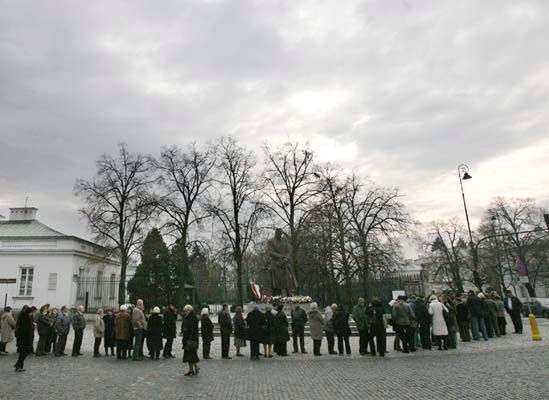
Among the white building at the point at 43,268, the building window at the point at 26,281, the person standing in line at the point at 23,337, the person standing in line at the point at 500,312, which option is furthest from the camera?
the building window at the point at 26,281

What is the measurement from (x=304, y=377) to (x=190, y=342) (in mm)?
2855

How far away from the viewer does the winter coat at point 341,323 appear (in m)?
13.1

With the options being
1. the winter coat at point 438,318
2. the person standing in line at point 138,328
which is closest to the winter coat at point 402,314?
the winter coat at point 438,318

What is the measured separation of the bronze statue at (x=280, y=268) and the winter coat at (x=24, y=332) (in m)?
12.4

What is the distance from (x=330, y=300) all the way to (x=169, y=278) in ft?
42.2

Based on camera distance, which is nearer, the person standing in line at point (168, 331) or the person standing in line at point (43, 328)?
the person standing in line at point (168, 331)

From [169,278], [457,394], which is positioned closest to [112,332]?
[457,394]

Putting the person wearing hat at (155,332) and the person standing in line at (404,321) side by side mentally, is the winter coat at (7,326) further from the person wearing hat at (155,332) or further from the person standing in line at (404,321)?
the person standing in line at (404,321)

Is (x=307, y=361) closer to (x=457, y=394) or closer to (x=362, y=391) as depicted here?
(x=362, y=391)

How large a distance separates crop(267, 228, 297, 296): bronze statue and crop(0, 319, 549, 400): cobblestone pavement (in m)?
8.70

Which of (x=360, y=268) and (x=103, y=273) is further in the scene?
(x=103, y=273)

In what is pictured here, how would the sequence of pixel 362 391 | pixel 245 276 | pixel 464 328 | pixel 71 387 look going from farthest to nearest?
pixel 245 276, pixel 464 328, pixel 71 387, pixel 362 391

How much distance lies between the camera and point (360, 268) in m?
32.1

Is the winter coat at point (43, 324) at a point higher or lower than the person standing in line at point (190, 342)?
higher
